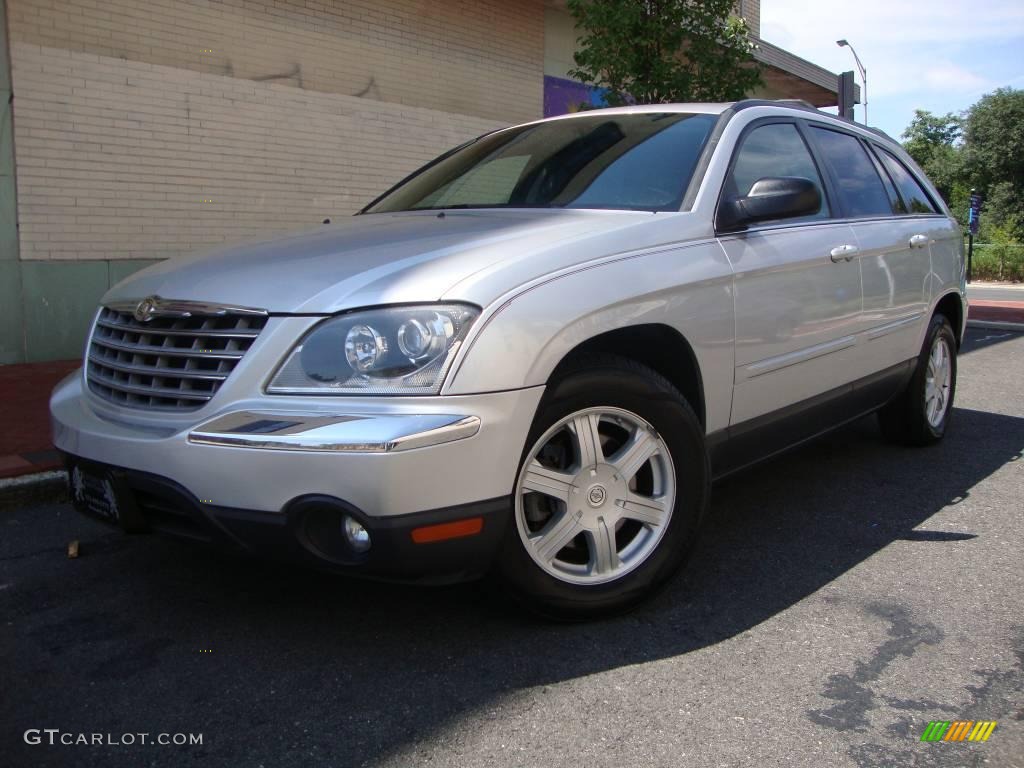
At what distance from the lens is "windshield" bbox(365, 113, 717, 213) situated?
3514 millimetres

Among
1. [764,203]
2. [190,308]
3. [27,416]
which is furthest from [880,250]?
[27,416]

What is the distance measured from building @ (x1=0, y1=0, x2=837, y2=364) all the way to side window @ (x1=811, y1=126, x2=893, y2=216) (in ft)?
17.0

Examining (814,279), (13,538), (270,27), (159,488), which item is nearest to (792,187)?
(814,279)

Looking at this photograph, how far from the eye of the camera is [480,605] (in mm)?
3178

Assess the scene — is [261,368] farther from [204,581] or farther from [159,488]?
[204,581]

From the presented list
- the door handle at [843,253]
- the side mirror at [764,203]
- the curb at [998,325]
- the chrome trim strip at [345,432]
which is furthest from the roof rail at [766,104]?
the curb at [998,325]

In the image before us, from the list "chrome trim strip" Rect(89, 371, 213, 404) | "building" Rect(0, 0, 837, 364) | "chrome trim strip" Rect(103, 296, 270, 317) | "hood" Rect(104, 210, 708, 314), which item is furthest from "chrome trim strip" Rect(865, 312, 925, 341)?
"building" Rect(0, 0, 837, 364)

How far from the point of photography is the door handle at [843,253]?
3977mm

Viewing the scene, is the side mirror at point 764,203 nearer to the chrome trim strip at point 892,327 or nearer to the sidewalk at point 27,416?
the chrome trim strip at point 892,327

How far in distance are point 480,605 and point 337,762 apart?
965mm

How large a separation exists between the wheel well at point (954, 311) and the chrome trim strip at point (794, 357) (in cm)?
157

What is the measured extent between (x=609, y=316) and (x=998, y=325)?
12.4 m

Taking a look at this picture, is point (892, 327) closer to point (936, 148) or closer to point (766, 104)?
point (766, 104)

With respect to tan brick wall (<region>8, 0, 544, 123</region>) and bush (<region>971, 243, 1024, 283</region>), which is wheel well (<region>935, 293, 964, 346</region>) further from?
bush (<region>971, 243, 1024, 283</region>)
